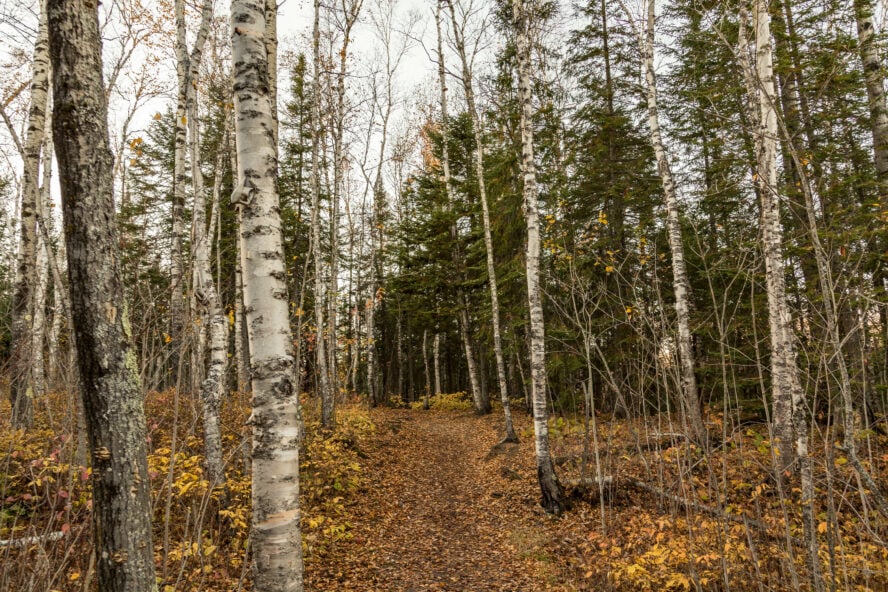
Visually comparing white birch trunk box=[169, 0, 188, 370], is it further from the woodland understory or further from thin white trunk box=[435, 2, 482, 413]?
thin white trunk box=[435, 2, 482, 413]

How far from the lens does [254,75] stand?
2.70 m

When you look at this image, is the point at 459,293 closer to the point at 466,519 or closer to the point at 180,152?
the point at 466,519

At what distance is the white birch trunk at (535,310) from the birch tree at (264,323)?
16.6 ft

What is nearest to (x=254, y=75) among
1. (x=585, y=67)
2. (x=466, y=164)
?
(x=585, y=67)

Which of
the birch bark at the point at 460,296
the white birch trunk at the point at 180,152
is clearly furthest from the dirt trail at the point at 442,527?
the birch bark at the point at 460,296

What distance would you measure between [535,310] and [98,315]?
606 centimetres

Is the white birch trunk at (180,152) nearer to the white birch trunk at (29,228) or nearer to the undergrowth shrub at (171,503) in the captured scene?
the white birch trunk at (29,228)

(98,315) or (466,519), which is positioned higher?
(98,315)

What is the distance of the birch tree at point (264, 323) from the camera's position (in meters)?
2.39

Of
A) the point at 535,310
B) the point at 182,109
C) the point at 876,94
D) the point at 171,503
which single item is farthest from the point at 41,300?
the point at 876,94

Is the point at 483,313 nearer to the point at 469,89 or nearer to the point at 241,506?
the point at 469,89

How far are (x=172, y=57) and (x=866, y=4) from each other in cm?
1477

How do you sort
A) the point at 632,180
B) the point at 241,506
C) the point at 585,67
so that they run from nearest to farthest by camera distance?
the point at 241,506, the point at 632,180, the point at 585,67

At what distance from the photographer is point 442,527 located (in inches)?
272
